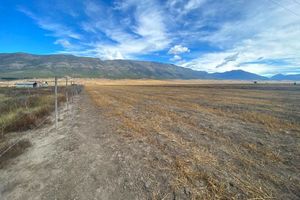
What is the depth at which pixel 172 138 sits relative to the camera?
27.0ft

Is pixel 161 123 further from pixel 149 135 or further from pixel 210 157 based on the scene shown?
pixel 210 157

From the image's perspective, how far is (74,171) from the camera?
5.43 metres

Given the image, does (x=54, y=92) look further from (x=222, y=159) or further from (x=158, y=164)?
(x=222, y=159)

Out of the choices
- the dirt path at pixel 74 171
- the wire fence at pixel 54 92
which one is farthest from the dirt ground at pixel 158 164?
the wire fence at pixel 54 92

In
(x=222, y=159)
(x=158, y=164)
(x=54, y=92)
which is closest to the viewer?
(x=158, y=164)

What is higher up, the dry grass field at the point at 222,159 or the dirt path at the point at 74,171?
the dry grass field at the point at 222,159

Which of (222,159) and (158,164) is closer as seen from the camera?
(158,164)

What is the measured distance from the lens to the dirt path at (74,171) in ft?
14.4

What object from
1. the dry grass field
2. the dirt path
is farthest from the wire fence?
the dry grass field

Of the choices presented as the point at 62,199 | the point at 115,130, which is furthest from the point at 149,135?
the point at 62,199

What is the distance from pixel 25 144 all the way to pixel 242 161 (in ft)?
27.1

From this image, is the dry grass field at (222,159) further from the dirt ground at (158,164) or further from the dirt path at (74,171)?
the dirt path at (74,171)

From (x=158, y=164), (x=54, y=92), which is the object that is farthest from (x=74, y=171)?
(x=54, y=92)

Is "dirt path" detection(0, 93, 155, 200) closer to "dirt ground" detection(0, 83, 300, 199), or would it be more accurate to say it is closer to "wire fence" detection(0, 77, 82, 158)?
"dirt ground" detection(0, 83, 300, 199)
